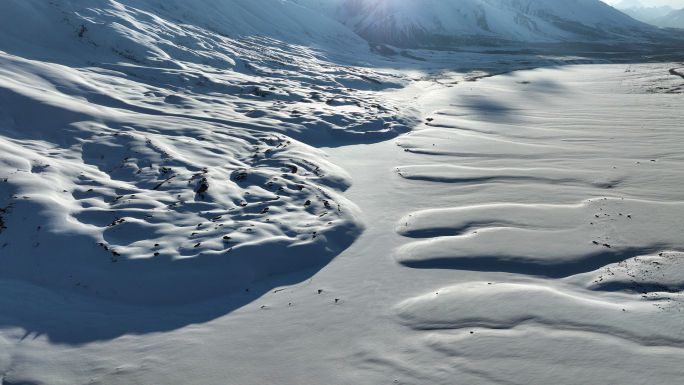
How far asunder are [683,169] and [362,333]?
727 centimetres

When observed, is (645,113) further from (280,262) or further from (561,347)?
(280,262)

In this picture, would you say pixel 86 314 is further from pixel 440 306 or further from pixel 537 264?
pixel 537 264

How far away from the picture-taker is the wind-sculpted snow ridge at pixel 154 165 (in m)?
4.25

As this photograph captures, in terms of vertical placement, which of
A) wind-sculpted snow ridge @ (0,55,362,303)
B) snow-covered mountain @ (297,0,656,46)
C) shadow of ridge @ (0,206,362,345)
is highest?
snow-covered mountain @ (297,0,656,46)

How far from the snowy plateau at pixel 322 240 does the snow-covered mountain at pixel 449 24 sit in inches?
2042

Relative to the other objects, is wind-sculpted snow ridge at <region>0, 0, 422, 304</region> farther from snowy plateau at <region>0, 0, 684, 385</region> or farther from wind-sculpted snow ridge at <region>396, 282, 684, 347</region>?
wind-sculpted snow ridge at <region>396, 282, 684, 347</region>

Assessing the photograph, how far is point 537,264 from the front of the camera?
4.33 metres

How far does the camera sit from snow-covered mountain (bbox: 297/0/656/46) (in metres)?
61.6

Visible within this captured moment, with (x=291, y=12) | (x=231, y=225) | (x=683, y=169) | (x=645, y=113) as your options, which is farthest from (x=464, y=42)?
(x=231, y=225)

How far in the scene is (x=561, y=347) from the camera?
3.06m

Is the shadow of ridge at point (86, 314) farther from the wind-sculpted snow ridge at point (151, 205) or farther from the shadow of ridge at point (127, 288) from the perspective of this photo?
the wind-sculpted snow ridge at point (151, 205)

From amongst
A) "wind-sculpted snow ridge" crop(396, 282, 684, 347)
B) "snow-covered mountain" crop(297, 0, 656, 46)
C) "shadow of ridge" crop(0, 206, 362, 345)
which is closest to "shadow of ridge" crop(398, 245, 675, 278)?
"wind-sculpted snow ridge" crop(396, 282, 684, 347)

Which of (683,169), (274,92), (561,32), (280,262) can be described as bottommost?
(280,262)

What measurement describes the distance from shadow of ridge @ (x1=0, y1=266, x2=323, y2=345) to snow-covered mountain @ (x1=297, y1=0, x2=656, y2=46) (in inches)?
2292
